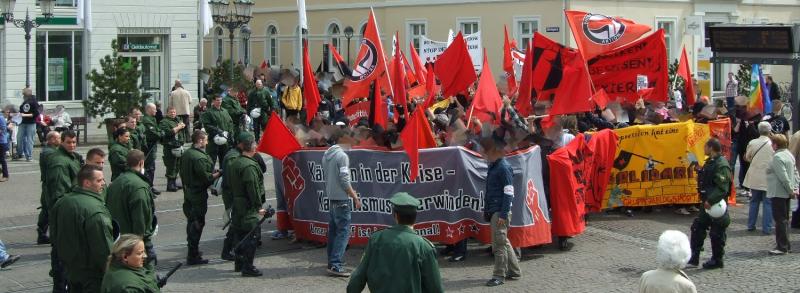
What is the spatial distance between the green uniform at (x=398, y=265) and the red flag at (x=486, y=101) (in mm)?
7752

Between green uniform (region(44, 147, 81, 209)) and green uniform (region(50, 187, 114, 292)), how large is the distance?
3.85m

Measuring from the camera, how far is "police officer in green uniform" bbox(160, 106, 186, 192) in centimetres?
1866

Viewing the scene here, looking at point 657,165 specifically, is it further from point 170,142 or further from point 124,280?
point 124,280

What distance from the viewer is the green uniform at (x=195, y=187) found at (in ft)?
41.7

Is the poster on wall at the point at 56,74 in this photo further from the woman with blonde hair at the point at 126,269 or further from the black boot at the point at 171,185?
the woman with blonde hair at the point at 126,269

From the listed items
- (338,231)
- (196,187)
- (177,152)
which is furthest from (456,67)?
(338,231)

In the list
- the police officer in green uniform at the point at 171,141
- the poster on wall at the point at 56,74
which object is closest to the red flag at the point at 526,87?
the police officer in green uniform at the point at 171,141

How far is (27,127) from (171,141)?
766cm

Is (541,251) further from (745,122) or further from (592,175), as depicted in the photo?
(745,122)

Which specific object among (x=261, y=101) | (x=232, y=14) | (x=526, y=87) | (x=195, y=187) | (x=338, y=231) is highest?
(x=232, y=14)

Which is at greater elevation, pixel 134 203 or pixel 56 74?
pixel 56 74

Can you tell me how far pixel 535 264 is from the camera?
12836 millimetres

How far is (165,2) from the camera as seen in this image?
35.6 metres

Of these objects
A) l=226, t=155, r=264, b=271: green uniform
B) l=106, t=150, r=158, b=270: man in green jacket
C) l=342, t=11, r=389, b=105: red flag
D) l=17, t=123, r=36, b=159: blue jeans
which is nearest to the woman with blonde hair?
l=106, t=150, r=158, b=270: man in green jacket
